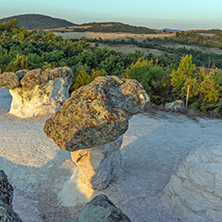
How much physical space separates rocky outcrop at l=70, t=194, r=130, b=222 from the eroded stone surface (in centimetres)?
287

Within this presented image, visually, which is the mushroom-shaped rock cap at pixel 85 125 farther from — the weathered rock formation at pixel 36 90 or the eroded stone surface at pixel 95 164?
the weathered rock formation at pixel 36 90

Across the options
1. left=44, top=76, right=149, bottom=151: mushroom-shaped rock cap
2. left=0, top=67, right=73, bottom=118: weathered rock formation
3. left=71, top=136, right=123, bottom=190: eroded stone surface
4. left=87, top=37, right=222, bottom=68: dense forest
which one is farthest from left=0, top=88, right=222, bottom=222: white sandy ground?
left=87, top=37, right=222, bottom=68: dense forest

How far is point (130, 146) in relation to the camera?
10.7 meters

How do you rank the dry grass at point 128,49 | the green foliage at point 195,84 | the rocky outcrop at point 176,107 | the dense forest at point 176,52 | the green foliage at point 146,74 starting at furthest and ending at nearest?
the dry grass at point 128,49, the dense forest at point 176,52, the green foliage at point 146,74, the green foliage at point 195,84, the rocky outcrop at point 176,107

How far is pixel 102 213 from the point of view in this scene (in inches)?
136

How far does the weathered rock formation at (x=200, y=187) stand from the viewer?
218 inches

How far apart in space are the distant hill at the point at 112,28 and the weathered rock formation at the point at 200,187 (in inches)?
3952

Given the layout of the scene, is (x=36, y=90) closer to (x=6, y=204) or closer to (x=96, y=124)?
(x=96, y=124)

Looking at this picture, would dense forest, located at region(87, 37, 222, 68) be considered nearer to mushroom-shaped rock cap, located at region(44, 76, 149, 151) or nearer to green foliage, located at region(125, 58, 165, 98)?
green foliage, located at region(125, 58, 165, 98)

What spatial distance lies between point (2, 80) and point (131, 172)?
857 centimetres

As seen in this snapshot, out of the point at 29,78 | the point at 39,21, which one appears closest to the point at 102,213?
the point at 29,78

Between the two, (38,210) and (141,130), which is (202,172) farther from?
(141,130)

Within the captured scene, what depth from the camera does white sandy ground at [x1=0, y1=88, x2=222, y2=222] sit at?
21.8 feet

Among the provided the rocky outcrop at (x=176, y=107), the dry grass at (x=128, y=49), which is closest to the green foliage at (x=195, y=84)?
the rocky outcrop at (x=176, y=107)
